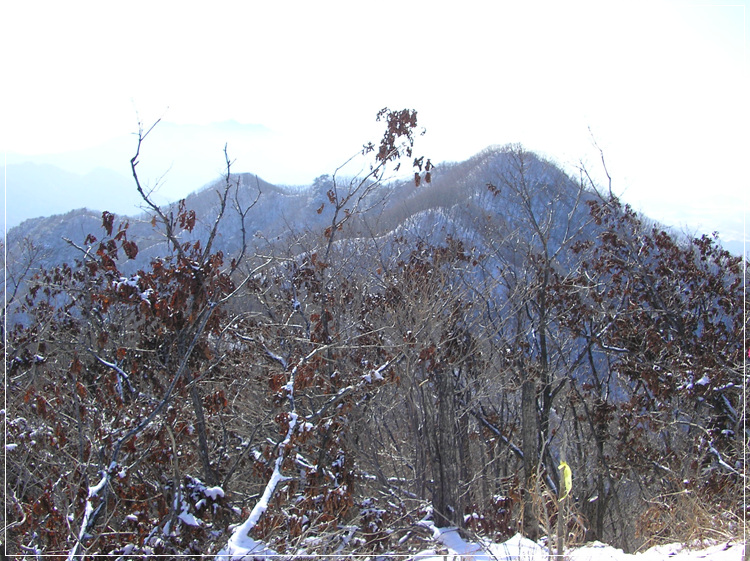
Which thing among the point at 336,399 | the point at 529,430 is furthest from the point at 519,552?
the point at 529,430

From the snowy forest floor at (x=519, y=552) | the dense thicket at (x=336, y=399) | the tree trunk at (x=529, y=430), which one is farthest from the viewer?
the tree trunk at (x=529, y=430)

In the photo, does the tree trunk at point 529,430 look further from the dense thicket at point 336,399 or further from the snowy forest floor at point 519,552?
the snowy forest floor at point 519,552

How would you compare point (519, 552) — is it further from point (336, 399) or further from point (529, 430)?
point (529, 430)

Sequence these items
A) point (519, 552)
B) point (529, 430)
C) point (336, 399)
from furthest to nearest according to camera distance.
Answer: point (529, 430) < point (336, 399) < point (519, 552)

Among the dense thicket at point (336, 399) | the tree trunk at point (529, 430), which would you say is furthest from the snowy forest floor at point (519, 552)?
the tree trunk at point (529, 430)

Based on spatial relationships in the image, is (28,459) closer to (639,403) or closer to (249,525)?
(249,525)

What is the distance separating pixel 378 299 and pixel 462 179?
60.9 m

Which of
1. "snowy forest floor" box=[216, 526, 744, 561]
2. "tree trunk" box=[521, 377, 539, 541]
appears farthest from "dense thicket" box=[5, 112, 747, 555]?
"snowy forest floor" box=[216, 526, 744, 561]

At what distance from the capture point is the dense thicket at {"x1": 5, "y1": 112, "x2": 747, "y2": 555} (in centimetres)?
492

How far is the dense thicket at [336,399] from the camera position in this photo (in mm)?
4918

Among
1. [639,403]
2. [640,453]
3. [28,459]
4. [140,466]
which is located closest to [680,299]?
[639,403]

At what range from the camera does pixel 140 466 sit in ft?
18.6

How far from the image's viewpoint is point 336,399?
18.4 ft

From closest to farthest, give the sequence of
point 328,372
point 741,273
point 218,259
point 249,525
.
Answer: point 249,525 < point 218,259 < point 328,372 < point 741,273
